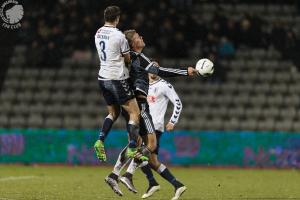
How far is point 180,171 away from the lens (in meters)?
19.4

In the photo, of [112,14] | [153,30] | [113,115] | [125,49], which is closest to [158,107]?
[113,115]

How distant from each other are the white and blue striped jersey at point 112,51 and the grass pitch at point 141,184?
78.6 inches

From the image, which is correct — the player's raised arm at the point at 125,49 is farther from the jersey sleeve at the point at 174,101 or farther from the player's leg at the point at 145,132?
the jersey sleeve at the point at 174,101

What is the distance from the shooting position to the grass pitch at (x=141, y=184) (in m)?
12.3

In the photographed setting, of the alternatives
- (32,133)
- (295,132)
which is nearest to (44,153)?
(32,133)

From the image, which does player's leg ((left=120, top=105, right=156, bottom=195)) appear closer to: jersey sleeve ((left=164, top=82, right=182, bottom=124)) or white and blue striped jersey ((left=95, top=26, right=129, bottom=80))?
white and blue striped jersey ((left=95, top=26, right=129, bottom=80))

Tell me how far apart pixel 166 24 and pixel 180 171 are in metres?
6.16

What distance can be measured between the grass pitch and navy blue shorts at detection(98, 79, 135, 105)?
165cm

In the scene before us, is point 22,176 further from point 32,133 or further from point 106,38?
point 106,38

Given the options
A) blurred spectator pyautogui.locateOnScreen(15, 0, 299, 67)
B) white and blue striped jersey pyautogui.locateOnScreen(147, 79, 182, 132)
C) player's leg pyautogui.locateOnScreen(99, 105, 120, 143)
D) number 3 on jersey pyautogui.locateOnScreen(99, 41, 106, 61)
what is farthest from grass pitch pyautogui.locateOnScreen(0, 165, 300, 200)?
blurred spectator pyautogui.locateOnScreen(15, 0, 299, 67)

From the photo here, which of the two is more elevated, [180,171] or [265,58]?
[265,58]

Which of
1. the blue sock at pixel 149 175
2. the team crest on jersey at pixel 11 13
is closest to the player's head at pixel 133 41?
the blue sock at pixel 149 175

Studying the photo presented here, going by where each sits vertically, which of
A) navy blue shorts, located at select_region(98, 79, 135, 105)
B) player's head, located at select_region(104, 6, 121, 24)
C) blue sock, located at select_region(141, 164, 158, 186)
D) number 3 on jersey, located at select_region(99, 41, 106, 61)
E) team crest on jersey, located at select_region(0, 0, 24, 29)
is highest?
team crest on jersey, located at select_region(0, 0, 24, 29)

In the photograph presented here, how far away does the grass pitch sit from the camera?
40.5 ft
